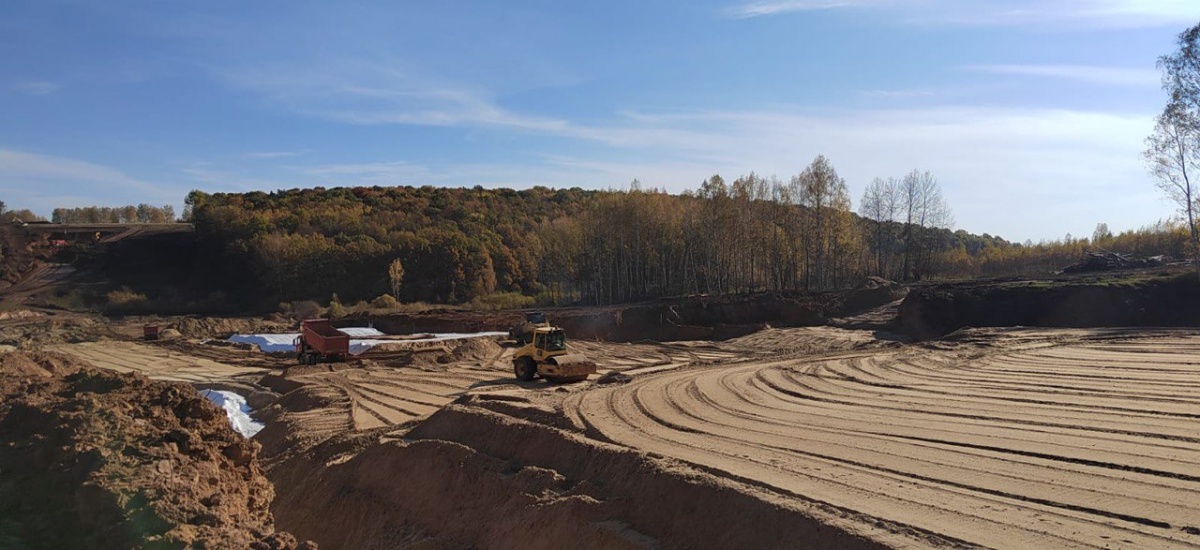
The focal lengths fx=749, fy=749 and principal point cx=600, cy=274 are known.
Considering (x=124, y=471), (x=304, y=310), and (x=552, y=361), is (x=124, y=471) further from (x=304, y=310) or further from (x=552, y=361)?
(x=304, y=310)

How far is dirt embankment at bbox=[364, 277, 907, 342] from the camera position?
37250 millimetres

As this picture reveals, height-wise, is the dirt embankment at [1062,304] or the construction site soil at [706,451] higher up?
the dirt embankment at [1062,304]

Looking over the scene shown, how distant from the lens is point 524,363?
2223cm

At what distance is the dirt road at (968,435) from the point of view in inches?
295

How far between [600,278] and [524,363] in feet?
107

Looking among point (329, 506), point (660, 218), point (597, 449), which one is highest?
point (660, 218)

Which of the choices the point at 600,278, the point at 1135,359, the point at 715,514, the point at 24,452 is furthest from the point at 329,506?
the point at 600,278

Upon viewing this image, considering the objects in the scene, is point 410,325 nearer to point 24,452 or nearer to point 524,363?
point 524,363

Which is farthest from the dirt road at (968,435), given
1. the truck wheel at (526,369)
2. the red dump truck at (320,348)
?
the red dump truck at (320,348)

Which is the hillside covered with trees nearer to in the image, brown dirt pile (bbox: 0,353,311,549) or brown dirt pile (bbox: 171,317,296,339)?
brown dirt pile (bbox: 171,317,296,339)

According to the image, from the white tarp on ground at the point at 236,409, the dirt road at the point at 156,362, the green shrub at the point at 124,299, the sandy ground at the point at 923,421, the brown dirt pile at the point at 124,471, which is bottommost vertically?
the dirt road at the point at 156,362

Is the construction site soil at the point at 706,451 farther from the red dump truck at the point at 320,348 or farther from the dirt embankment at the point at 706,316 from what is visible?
the dirt embankment at the point at 706,316

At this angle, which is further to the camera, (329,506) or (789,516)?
(329,506)

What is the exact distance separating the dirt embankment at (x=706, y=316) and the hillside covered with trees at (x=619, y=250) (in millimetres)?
7518
